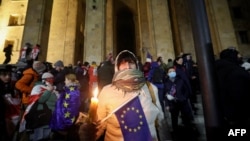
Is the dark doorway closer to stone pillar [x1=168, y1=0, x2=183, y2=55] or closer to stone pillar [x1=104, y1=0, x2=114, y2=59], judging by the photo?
stone pillar [x1=104, y1=0, x2=114, y2=59]

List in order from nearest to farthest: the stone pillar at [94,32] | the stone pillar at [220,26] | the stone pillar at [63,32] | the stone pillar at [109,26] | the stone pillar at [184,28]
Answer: the stone pillar at [220,26] → the stone pillar at [94,32] → the stone pillar at [184,28] → the stone pillar at [63,32] → the stone pillar at [109,26]

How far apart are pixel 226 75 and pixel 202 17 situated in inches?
58.4

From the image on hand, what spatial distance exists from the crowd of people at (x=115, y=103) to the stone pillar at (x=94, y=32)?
805 centimetres

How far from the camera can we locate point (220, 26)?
1421 cm

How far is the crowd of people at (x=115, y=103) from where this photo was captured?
2.29m

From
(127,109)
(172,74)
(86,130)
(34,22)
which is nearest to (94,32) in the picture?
(34,22)

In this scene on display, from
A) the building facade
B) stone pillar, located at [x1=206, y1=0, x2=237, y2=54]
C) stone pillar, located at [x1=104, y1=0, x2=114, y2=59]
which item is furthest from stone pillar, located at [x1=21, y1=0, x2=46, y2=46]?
stone pillar, located at [x1=206, y1=0, x2=237, y2=54]

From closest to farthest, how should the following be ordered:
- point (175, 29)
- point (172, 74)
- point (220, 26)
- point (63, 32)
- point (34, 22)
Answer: point (172, 74), point (220, 26), point (34, 22), point (175, 29), point (63, 32)

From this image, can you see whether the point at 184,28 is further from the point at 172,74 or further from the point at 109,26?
the point at 172,74

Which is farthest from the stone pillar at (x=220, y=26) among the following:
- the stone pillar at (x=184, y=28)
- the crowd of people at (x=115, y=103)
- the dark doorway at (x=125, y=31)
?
the dark doorway at (x=125, y=31)

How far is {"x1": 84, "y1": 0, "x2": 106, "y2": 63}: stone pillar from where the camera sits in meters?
15.1

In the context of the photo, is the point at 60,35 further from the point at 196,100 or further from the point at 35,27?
the point at 196,100

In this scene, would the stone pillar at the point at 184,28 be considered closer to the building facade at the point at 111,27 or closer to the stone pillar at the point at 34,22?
the building facade at the point at 111,27

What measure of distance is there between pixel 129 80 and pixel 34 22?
47.6 feet
